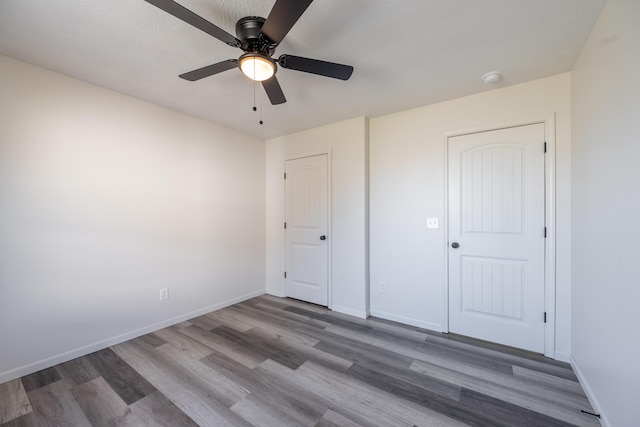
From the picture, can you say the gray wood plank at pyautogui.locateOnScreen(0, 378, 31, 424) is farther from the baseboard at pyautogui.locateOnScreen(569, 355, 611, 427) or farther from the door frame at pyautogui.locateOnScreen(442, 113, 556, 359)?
the door frame at pyautogui.locateOnScreen(442, 113, 556, 359)

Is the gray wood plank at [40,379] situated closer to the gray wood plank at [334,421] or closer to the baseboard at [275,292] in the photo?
the gray wood plank at [334,421]

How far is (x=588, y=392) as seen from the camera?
1.70 metres

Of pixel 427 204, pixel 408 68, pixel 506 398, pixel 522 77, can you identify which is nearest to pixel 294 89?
pixel 408 68

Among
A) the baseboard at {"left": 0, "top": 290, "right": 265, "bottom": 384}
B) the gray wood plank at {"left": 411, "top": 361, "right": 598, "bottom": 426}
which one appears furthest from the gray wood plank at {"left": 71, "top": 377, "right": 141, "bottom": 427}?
the gray wood plank at {"left": 411, "top": 361, "right": 598, "bottom": 426}

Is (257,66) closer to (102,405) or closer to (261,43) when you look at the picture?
(261,43)

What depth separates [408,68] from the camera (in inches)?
81.1

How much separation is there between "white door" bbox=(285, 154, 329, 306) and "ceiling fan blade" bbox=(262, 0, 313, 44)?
2.05m

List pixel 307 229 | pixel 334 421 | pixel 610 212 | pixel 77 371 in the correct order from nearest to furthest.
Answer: pixel 610 212
pixel 334 421
pixel 77 371
pixel 307 229

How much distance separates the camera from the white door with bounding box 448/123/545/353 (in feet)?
7.39

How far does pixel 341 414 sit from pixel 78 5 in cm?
288

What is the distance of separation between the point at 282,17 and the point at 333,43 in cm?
67

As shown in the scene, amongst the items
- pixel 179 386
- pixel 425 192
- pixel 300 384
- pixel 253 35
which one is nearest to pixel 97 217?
pixel 179 386

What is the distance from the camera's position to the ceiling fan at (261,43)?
1.19 m

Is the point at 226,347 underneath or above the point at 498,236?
underneath
